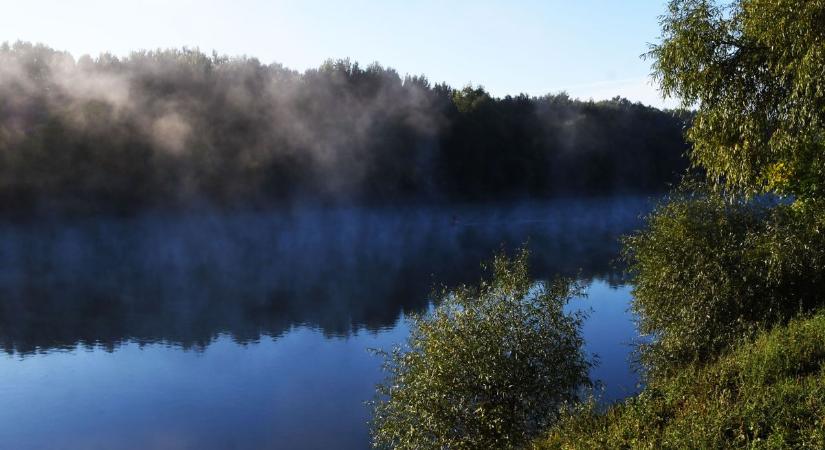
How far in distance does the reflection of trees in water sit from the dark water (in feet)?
0.71

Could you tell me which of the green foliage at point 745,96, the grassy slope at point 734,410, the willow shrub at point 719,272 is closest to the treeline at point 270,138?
the willow shrub at point 719,272

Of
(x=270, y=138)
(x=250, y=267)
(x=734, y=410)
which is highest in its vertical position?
(x=270, y=138)

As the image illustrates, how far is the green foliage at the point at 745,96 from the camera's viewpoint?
18.8 m

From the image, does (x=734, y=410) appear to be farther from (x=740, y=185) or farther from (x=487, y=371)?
(x=740, y=185)

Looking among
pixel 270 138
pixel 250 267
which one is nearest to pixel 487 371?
pixel 250 267

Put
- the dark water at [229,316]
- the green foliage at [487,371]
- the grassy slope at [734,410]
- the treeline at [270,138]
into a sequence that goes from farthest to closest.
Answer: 1. the treeline at [270,138]
2. the dark water at [229,316]
3. the green foliage at [487,371]
4. the grassy slope at [734,410]

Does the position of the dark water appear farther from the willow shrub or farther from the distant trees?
the distant trees

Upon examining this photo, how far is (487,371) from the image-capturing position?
18578 millimetres

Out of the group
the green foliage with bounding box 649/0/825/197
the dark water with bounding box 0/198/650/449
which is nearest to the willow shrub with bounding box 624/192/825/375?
the green foliage with bounding box 649/0/825/197

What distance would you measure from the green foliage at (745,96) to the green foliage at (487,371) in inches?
253

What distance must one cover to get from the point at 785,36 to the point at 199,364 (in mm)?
27699

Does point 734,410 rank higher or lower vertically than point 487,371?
higher

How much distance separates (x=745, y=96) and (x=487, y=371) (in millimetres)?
10617

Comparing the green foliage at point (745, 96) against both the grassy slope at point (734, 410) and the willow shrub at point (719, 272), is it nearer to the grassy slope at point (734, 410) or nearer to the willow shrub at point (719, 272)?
the willow shrub at point (719, 272)
